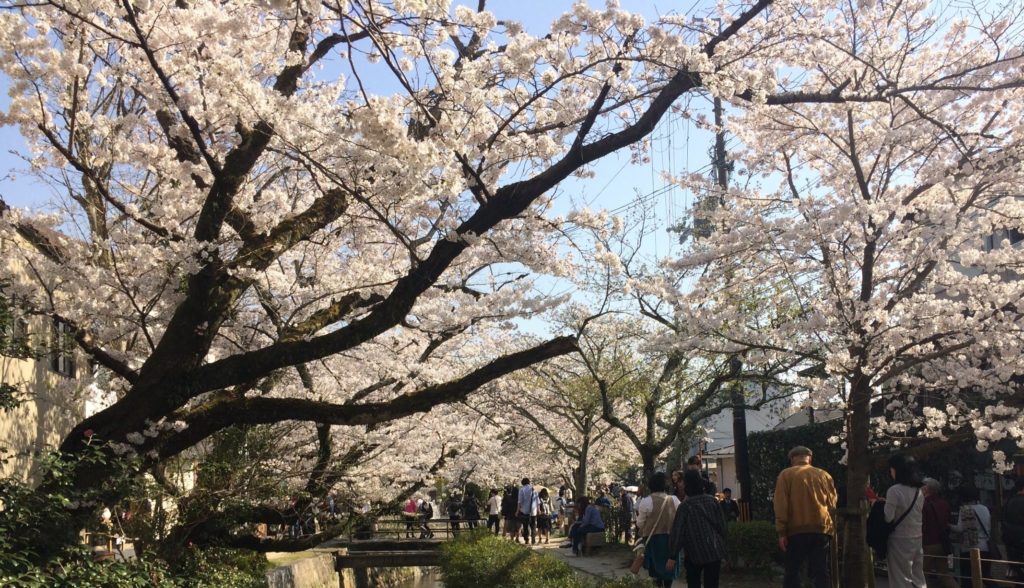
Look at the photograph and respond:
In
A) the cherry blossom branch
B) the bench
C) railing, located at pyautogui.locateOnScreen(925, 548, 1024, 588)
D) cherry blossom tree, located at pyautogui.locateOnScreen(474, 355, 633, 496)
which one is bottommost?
the bench

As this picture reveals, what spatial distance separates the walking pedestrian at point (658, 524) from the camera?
28.2 ft

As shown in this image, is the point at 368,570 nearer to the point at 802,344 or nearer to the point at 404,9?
the point at 802,344

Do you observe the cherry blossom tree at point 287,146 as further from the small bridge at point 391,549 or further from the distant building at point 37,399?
the small bridge at point 391,549

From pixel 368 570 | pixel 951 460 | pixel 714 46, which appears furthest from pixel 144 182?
pixel 368 570

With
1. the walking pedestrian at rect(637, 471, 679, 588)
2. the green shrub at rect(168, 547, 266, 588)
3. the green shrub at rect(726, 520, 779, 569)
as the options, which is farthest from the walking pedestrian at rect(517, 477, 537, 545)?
the walking pedestrian at rect(637, 471, 679, 588)

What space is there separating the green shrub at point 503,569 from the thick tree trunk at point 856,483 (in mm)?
2454

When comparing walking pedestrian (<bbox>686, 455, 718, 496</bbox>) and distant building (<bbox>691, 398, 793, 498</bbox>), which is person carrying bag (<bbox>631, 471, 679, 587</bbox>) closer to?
walking pedestrian (<bbox>686, 455, 718, 496</bbox>)

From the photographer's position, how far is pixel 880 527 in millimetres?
7297

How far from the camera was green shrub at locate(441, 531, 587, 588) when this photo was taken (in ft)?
27.6

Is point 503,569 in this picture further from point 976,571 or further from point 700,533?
point 976,571

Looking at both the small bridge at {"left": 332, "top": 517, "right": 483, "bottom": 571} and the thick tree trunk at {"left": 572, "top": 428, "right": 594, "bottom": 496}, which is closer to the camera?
the small bridge at {"left": 332, "top": 517, "right": 483, "bottom": 571}

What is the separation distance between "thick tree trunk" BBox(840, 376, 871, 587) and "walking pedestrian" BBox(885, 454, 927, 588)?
421 millimetres

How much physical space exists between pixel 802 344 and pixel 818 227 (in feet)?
5.29

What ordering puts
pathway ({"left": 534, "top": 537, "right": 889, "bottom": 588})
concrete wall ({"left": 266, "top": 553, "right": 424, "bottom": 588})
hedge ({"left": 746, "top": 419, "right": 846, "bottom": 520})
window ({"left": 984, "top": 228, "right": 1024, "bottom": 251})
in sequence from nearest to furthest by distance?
1. pathway ({"left": 534, "top": 537, "right": 889, "bottom": 588})
2. window ({"left": 984, "top": 228, "right": 1024, "bottom": 251})
3. hedge ({"left": 746, "top": 419, "right": 846, "bottom": 520})
4. concrete wall ({"left": 266, "top": 553, "right": 424, "bottom": 588})
